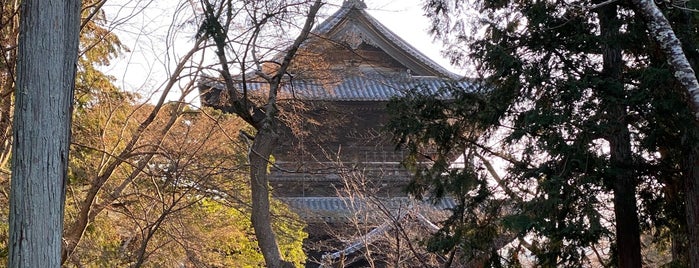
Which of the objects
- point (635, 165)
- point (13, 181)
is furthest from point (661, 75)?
point (13, 181)

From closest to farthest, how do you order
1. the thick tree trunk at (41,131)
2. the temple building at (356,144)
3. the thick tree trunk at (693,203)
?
the thick tree trunk at (41,131)
the thick tree trunk at (693,203)
the temple building at (356,144)

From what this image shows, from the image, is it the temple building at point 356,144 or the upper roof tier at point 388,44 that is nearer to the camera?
the temple building at point 356,144

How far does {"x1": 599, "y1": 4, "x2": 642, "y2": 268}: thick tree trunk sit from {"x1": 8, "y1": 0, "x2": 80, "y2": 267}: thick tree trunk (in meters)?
4.08

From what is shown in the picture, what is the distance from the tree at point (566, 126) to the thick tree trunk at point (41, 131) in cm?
308

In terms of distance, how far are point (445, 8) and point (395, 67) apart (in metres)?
8.99

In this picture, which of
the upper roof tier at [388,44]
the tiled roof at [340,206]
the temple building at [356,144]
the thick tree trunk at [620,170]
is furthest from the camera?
the upper roof tier at [388,44]

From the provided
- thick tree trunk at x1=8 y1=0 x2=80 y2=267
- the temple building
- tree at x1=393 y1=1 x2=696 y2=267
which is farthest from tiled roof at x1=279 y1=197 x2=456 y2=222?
thick tree trunk at x1=8 y1=0 x2=80 y2=267

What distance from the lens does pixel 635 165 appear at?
6953 millimetres

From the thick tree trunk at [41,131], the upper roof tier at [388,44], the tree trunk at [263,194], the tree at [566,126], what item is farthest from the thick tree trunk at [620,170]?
the upper roof tier at [388,44]

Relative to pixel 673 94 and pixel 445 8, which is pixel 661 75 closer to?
pixel 673 94

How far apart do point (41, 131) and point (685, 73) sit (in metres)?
4.17

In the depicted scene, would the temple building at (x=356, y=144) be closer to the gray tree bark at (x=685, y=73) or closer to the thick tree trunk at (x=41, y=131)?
the gray tree bark at (x=685, y=73)

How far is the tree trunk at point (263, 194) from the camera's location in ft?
22.3

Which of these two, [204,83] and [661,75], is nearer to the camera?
[661,75]
